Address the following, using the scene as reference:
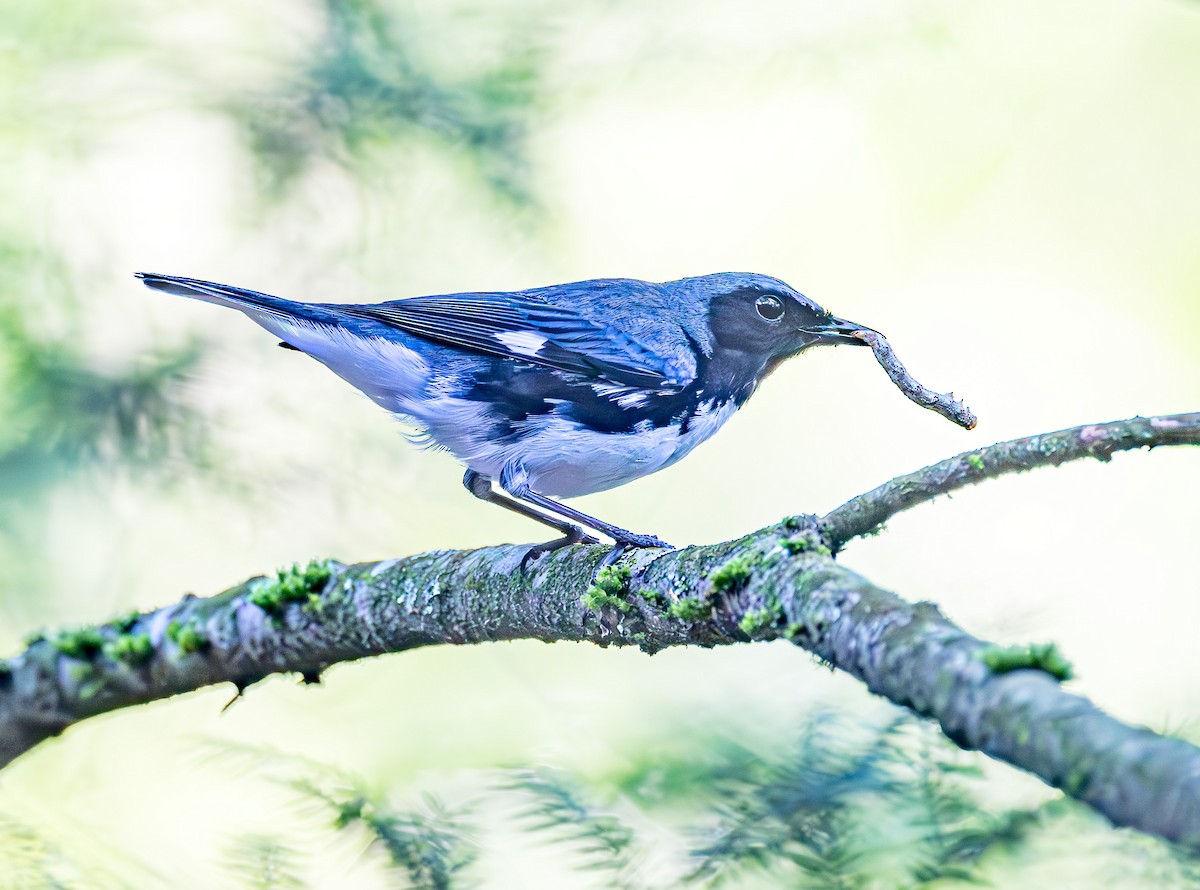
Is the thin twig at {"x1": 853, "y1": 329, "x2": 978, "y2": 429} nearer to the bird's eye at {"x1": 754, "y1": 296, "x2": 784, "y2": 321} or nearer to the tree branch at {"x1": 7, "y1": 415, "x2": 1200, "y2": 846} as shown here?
the tree branch at {"x1": 7, "y1": 415, "x2": 1200, "y2": 846}

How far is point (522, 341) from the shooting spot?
13.1 feet

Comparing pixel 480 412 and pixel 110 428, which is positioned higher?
pixel 480 412

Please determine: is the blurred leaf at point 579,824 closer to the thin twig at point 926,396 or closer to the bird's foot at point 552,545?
the bird's foot at point 552,545

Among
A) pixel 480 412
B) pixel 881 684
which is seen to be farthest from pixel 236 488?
pixel 881 684

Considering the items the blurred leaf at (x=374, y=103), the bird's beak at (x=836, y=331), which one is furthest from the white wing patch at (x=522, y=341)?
the bird's beak at (x=836, y=331)

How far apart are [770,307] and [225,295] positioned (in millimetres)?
2007

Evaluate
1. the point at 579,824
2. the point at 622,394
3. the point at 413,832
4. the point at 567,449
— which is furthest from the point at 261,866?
the point at 622,394

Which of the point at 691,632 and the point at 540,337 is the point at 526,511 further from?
the point at 691,632

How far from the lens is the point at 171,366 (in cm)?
382

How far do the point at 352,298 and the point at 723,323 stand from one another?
4.94 feet

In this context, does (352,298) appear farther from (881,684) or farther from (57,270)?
(881,684)

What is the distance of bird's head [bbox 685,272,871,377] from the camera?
416 cm

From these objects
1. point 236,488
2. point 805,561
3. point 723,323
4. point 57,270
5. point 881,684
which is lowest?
point 881,684

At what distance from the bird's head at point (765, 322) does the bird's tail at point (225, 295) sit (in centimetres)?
157
